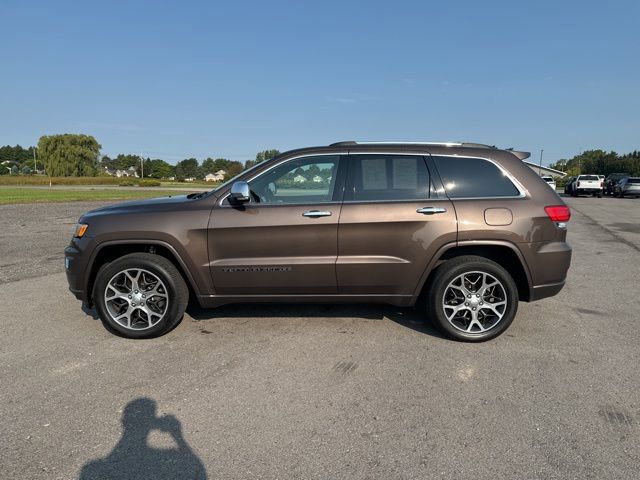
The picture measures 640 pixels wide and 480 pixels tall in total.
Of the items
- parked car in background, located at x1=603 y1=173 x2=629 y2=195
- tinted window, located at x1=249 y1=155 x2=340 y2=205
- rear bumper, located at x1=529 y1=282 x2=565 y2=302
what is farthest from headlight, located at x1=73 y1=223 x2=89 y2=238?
parked car in background, located at x1=603 y1=173 x2=629 y2=195

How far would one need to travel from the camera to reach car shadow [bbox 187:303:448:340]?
181 inches

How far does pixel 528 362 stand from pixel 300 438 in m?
2.17

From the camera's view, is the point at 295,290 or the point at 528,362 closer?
the point at 528,362

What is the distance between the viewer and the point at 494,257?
4.21m

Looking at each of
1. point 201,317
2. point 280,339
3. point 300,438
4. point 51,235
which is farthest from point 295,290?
point 51,235

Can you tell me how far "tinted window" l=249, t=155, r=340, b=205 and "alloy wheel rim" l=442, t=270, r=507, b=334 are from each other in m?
1.53

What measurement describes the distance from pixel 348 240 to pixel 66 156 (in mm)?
86408

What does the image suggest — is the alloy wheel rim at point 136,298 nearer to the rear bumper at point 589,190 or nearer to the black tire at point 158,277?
the black tire at point 158,277

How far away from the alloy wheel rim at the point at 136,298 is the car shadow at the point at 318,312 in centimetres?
62

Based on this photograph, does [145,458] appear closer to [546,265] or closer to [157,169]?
[546,265]

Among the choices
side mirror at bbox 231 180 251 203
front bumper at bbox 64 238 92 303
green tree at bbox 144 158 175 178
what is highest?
green tree at bbox 144 158 175 178

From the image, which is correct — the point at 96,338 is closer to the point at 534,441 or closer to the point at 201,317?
the point at 201,317

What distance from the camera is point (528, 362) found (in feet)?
11.8

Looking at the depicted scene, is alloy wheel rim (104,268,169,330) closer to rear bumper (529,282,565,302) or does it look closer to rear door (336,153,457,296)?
rear door (336,153,457,296)
